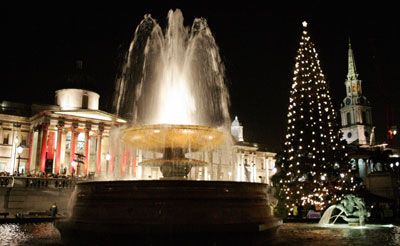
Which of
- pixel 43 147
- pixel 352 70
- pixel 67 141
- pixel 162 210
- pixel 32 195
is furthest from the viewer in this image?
pixel 352 70

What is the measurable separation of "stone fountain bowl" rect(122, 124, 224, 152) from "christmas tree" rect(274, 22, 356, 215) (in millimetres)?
12025

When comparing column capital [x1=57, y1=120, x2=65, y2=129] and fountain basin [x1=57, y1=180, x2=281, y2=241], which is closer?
fountain basin [x1=57, y1=180, x2=281, y2=241]

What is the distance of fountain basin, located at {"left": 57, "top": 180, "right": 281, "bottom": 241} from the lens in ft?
27.3

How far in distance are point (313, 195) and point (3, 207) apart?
2034 cm

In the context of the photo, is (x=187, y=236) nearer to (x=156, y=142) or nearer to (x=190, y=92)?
(x=156, y=142)

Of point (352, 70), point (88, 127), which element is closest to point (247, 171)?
point (88, 127)

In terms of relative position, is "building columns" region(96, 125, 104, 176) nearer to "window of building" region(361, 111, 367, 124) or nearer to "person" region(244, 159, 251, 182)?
"person" region(244, 159, 251, 182)

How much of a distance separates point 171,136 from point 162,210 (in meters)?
5.91

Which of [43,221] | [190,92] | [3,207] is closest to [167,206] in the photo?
[190,92]

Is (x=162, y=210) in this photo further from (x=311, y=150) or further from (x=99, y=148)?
(x=99, y=148)

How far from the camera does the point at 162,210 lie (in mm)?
8656

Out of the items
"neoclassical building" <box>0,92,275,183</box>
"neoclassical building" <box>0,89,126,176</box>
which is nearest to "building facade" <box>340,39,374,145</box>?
"neoclassical building" <box>0,92,275,183</box>

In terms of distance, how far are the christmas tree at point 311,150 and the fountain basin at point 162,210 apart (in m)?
17.1

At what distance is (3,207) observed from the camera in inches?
997
